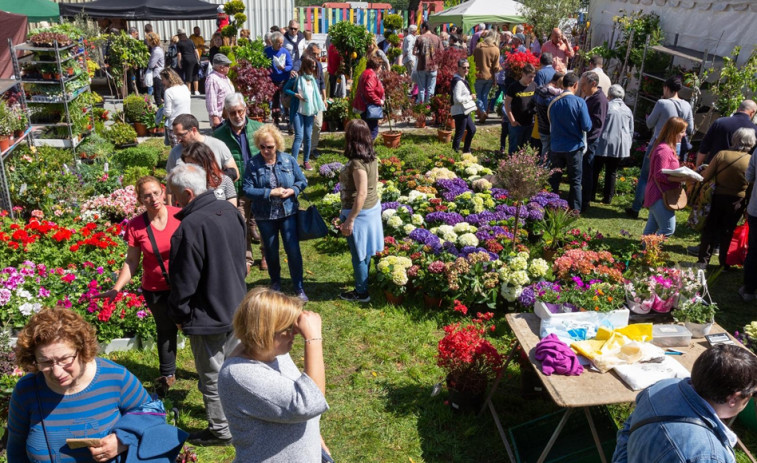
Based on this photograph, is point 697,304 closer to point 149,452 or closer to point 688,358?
point 688,358

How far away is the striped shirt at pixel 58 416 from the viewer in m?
2.64

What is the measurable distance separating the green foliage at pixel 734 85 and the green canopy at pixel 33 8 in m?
14.4

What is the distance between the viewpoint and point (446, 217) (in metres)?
7.09

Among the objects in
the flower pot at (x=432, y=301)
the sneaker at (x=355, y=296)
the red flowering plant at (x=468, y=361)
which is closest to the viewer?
the red flowering plant at (x=468, y=361)

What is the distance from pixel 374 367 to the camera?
502 centimetres

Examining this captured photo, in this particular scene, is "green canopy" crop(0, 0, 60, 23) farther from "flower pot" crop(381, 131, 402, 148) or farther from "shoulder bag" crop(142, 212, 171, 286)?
"shoulder bag" crop(142, 212, 171, 286)

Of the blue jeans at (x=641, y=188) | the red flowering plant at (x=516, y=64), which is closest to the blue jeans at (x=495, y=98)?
the red flowering plant at (x=516, y=64)

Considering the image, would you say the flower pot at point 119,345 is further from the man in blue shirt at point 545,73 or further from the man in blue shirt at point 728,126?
the man in blue shirt at point 545,73

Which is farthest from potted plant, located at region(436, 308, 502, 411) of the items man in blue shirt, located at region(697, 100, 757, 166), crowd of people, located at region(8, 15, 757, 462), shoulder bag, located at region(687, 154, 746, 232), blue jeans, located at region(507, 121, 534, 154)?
blue jeans, located at region(507, 121, 534, 154)

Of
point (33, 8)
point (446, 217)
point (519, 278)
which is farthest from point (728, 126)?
point (33, 8)

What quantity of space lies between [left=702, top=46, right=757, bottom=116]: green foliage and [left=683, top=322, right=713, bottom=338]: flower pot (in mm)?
6143

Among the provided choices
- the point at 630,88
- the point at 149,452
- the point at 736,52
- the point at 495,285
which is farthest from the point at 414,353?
the point at 630,88

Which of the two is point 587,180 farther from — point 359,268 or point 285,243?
point 285,243

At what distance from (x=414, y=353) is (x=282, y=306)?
9.71ft
